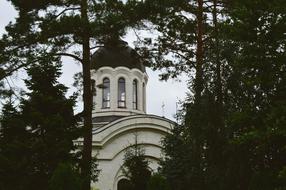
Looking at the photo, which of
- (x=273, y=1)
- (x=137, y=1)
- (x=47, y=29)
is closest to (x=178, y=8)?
(x=137, y=1)

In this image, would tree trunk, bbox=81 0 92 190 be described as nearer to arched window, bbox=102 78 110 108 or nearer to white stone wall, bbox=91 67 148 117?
white stone wall, bbox=91 67 148 117

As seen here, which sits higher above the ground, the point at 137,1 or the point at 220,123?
the point at 137,1

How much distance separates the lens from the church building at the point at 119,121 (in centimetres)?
2508

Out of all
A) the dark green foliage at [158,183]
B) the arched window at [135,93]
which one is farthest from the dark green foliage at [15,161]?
the arched window at [135,93]

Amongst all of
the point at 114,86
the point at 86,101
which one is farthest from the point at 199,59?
the point at 114,86

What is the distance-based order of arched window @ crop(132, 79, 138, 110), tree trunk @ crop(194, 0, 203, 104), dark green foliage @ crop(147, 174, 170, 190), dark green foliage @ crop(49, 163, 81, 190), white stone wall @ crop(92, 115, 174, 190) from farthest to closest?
arched window @ crop(132, 79, 138, 110)
white stone wall @ crop(92, 115, 174, 190)
tree trunk @ crop(194, 0, 203, 104)
dark green foliage @ crop(147, 174, 170, 190)
dark green foliage @ crop(49, 163, 81, 190)

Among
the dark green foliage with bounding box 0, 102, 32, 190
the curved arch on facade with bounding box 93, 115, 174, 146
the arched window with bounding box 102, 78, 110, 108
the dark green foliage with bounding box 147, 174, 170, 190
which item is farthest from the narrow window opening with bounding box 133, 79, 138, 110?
the dark green foliage with bounding box 147, 174, 170, 190

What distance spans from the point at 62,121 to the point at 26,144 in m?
1.12

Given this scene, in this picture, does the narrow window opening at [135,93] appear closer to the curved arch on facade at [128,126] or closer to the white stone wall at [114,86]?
the white stone wall at [114,86]

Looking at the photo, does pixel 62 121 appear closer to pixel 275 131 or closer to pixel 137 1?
pixel 137 1

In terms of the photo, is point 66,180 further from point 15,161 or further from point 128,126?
point 128,126

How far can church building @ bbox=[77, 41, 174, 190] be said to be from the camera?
25078mm

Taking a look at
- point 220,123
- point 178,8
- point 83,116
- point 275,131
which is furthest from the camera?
point 178,8

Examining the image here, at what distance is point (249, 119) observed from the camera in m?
10.7
